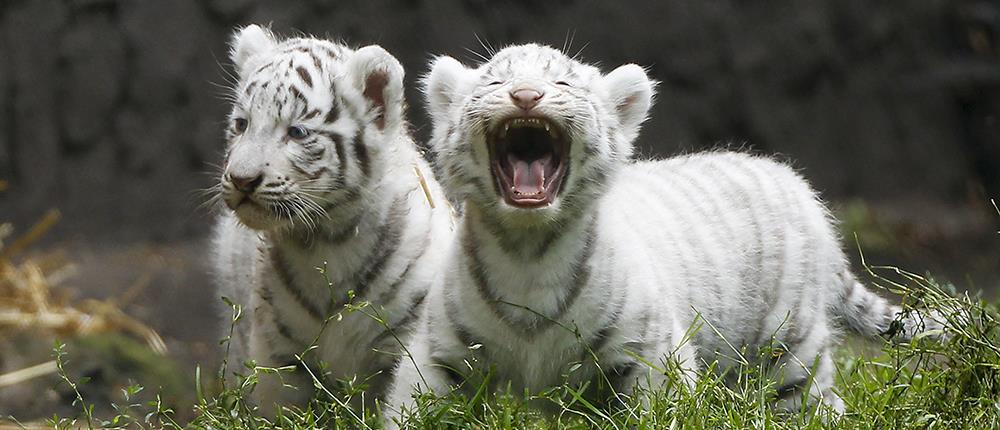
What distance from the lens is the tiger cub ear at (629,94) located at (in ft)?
12.0

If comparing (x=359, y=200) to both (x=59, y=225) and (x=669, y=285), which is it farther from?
(x=59, y=225)

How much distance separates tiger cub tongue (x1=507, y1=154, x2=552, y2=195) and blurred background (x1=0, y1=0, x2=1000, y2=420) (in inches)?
164

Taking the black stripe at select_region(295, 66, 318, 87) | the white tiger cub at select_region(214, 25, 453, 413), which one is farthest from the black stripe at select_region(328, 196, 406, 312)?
the black stripe at select_region(295, 66, 318, 87)

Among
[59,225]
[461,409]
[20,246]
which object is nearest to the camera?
[461,409]

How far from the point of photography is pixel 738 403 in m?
3.40

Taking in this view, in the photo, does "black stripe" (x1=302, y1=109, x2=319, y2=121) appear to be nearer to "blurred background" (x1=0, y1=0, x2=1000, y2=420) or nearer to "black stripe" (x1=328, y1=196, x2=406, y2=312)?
"black stripe" (x1=328, y1=196, x2=406, y2=312)

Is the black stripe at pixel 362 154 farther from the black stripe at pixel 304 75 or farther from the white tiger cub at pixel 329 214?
the black stripe at pixel 304 75

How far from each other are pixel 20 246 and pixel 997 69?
575 centimetres

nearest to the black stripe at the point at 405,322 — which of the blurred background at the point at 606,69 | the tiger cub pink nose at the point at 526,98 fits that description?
the tiger cub pink nose at the point at 526,98

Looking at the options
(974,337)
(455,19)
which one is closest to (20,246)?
(455,19)

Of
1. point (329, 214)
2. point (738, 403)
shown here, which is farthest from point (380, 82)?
point (738, 403)

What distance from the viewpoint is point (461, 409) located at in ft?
11.2

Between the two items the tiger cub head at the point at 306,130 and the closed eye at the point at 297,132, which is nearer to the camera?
the tiger cub head at the point at 306,130

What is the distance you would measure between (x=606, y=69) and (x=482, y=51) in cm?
73
